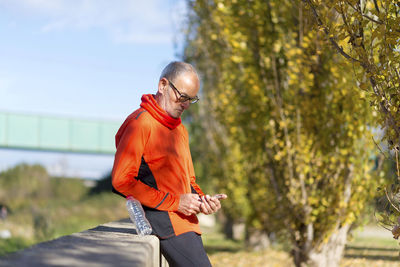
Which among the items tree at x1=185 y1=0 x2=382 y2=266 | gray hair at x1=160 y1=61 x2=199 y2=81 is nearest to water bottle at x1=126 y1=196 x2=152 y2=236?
gray hair at x1=160 y1=61 x2=199 y2=81

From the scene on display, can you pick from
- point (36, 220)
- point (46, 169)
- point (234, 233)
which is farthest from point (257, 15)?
point (46, 169)

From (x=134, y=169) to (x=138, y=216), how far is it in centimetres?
31

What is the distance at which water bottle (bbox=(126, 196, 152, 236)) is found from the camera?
318 centimetres

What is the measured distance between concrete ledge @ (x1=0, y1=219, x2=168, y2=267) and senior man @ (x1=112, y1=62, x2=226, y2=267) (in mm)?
156

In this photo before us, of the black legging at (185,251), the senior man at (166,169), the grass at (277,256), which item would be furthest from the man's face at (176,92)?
the grass at (277,256)

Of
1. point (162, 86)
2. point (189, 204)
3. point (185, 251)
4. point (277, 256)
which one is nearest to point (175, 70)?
point (162, 86)

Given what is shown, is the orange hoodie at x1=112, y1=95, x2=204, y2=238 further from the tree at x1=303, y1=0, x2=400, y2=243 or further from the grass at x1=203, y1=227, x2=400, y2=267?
the grass at x1=203, y1=227, x2=400, y2=267

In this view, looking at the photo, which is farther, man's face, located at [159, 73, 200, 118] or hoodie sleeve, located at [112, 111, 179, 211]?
man's face, located at [159, 73, 200, 118]

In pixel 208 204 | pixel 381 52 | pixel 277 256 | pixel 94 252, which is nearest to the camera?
pixel 94 252

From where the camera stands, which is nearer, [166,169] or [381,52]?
[166,169]

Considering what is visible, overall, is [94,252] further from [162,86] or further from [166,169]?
[162,86]

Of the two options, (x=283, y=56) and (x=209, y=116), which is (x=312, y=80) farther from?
(x=209, y=116)

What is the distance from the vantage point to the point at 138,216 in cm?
325

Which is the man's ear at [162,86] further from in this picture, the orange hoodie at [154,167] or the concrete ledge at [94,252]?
the concrete ledge at [94,252]
